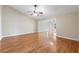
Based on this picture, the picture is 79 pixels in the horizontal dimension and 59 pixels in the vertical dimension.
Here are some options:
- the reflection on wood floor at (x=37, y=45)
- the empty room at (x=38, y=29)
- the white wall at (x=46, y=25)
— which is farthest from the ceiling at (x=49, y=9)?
the reflection on wood floor at (x=37, y=45)

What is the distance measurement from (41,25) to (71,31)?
2.04ft

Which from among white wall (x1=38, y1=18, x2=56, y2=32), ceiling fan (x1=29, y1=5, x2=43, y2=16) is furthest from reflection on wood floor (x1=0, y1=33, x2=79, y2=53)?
A: ceiling fan (x1=29, y1=5, x2=43, y2=16)

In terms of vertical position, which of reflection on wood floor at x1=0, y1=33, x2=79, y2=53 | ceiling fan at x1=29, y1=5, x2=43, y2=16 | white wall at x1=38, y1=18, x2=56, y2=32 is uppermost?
ceiling fan at x1=29, y1=5, x2=43, y2=16

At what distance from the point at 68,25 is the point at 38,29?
622 millimetres

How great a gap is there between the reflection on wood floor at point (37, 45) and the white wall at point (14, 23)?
11 cm

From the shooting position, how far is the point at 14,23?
76.0 inches

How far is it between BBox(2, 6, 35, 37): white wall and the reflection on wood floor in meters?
0.11

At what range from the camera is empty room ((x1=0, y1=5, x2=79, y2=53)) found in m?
1.82

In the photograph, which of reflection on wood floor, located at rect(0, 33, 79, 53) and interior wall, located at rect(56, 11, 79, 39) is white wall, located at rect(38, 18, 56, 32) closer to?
interior wall, located at rect(56, 11, 79, 39)

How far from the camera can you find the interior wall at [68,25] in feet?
6.00

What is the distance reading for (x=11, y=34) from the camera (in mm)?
1888

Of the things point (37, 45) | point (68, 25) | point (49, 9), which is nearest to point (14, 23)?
point (37, 45)

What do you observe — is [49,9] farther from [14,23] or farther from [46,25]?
[14,23]
